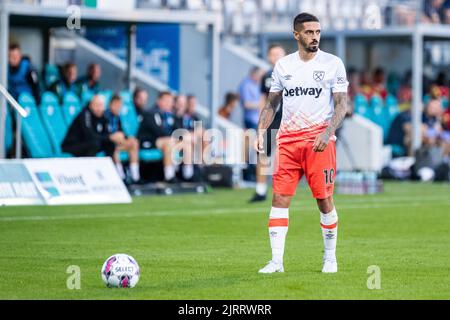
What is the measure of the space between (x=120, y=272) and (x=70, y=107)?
13446 millimetres

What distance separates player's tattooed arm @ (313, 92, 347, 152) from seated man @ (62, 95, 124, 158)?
1113 cm

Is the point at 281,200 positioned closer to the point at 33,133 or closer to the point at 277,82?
the point at 277,82

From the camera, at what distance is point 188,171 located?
77.1ft

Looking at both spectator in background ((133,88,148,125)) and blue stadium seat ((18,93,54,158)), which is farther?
spectator in background ((133,88,148,125))

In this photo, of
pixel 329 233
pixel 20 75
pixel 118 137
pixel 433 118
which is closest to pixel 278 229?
pixel 329 233

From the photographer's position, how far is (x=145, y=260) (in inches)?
474

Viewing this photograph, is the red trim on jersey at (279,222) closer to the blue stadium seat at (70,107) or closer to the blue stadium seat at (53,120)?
the blue stadium seat at (53,120)

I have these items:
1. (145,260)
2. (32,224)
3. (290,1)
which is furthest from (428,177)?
(145,260)

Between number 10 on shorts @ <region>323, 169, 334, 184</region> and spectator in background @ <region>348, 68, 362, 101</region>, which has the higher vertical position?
spectator in background @ <region>348, 68, 362, 101</region>

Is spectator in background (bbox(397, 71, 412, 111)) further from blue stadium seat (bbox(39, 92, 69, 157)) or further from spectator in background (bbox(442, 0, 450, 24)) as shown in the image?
blue stadium seat (bbox(39, 92, 69, 157))

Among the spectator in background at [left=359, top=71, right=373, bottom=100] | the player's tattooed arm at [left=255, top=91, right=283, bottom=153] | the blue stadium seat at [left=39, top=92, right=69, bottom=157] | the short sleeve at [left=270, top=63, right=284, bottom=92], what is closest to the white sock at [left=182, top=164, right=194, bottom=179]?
the blue stadium seat at [left=39, top=92, right=69, bottom=157]

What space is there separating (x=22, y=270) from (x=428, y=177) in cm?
1775

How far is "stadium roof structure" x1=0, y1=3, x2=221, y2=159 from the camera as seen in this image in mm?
20625

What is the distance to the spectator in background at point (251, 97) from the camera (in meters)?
25.6
